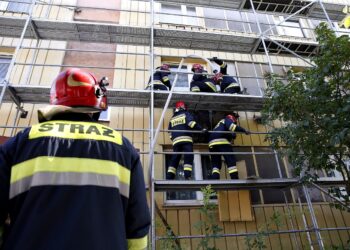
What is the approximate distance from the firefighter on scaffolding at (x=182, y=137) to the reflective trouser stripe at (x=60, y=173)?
4.11m

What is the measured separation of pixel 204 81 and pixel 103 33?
2.65 m

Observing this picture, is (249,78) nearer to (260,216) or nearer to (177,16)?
(177,16)

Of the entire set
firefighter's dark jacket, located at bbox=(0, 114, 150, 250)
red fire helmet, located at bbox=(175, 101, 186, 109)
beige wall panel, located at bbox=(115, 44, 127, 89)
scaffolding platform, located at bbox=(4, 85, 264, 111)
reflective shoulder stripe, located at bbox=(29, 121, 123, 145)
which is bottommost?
firefighter's dark jacket, located at bbox=(0, 114, 150, 250)

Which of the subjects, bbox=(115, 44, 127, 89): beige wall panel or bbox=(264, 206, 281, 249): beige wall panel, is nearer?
bbox=(264, 206, 281, 249): beige wall panel

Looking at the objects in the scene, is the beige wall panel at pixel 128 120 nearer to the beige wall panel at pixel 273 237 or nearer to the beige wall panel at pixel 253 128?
the beige wall panel at pixel 253 128

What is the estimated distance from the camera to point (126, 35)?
7016 millimetres

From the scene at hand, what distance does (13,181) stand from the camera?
1517 millimetres

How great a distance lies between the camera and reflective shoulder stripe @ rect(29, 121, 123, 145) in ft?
5.44

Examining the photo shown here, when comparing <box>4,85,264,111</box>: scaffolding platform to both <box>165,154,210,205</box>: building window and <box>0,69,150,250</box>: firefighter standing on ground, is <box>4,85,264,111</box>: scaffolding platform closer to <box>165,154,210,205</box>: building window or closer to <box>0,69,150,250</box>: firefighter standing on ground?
<box>165,154,210,205</box>: building window

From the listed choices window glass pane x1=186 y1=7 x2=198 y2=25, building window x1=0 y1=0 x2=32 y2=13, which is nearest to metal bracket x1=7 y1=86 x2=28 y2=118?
building window x1=0 y1=0 x2=32 y2=13

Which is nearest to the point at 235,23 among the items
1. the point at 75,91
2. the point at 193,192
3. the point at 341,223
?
the point at 193,192

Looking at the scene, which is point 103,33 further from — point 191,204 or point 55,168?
point 55,168

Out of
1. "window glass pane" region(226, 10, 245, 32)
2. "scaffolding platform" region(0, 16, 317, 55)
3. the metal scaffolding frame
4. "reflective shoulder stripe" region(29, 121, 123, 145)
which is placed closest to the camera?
"reflective shoulder stripe" region(29, 121, 123, 145)

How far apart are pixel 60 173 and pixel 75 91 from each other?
0.60 m
